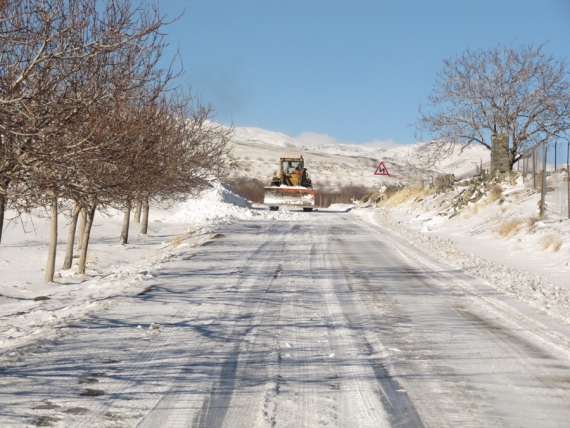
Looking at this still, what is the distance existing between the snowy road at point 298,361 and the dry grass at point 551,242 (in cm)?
456

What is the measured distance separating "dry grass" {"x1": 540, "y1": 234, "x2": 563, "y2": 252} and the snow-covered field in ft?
0.10

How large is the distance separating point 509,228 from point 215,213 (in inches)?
709

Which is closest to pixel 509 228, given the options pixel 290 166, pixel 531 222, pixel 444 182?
pixel 531 222

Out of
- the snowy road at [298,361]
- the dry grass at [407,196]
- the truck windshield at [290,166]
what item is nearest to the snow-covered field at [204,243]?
the snowy road at [298,361]

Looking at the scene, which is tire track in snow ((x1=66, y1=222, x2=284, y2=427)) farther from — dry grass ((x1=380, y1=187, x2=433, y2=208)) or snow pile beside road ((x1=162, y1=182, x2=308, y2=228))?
dry grass ((x1=380, y1=187, x2=433, y2=208))

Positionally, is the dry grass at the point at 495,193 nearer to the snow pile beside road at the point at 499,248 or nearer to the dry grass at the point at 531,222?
the snow pile beside road at the point at 499,248

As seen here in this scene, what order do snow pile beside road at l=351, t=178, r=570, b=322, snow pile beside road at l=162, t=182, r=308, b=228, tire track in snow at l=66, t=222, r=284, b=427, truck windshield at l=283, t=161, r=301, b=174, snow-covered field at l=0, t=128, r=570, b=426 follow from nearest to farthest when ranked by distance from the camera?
tire track in snow at l=66, t=222, r=284, b=427 < snow-covered field at l=0, t=128, r=570, b=426 < snow pile beside road at l=351, t=178, r=570, b=322 < snow pile beside road at l=162, t=182, r=308, b=228 < truck windshield at l=283, t=161, r=301, b=174

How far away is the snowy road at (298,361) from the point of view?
14.3 feet

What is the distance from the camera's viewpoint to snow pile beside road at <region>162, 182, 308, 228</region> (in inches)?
1182

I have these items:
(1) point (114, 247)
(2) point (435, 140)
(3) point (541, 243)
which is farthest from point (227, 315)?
(2) point (435, 140)

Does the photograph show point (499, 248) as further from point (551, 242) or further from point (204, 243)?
point (204, 243)

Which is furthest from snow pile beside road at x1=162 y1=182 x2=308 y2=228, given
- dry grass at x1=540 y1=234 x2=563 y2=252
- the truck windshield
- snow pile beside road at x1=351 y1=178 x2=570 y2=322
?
dry grass at x1=540 y1=234 x2=563 y2=252

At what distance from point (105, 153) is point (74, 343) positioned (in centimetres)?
378

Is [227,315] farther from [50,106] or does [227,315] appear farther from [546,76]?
[546,76]
